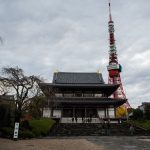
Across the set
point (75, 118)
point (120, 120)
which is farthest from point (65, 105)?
point (120, 120)

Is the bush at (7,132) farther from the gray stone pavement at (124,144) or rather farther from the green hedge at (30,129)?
the gray stone pavement at (124,144)

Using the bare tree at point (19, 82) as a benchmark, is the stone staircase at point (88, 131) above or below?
below

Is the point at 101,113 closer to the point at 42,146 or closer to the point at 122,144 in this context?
the point at 122,144

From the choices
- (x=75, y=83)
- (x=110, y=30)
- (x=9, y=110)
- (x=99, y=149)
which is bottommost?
(x=99, y=149)

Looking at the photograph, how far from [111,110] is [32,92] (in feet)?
66.5

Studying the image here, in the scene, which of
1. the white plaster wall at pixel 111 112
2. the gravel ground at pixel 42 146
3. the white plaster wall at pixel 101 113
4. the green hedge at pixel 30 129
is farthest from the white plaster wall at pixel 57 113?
the gravel ground at pixel 42 146

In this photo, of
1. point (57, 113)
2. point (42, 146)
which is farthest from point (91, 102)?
point (42, 146)

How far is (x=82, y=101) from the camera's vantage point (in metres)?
42.3

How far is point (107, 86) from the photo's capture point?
147 feet

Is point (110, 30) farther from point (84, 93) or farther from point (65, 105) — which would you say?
point (65, 105)

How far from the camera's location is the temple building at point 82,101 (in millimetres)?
A: 42156

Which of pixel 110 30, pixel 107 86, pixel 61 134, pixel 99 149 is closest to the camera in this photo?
pixel 99 149

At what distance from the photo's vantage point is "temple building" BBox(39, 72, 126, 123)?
138ft

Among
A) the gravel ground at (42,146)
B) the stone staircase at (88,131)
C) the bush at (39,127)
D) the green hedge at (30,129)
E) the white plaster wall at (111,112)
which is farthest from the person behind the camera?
the white plaster wall at (111,112)
